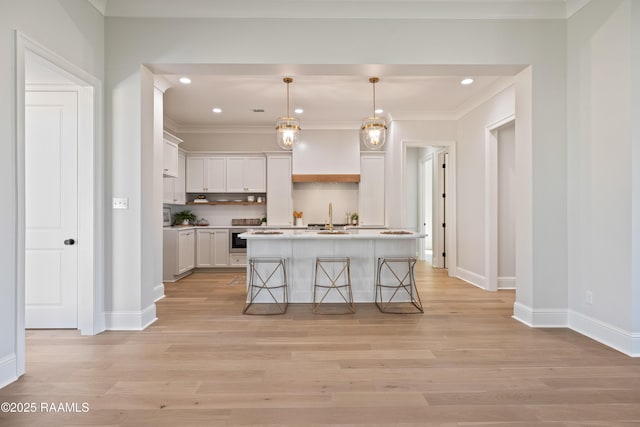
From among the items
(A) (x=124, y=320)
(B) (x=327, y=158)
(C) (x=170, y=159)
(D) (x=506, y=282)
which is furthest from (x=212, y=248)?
(D) (x=506, y=282)

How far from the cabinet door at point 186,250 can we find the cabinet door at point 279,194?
1.51 meters

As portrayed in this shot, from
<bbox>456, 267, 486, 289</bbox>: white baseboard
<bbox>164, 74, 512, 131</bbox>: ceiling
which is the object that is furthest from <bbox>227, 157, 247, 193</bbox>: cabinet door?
<bbox>456, 267, 486, 289</bbox>: white baseboard

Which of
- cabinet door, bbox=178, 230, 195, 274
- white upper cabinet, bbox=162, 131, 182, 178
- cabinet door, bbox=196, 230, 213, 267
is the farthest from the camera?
cabinet door, bbox=196, 230, 213, 267

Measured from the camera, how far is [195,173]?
22.8 feet

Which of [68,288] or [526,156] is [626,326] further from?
[68,288]

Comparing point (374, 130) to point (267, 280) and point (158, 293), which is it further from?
point (158, 293)

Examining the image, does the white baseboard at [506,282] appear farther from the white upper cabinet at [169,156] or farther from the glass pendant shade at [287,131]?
the white upper cabinet at [169,156]

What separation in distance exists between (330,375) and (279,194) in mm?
4869

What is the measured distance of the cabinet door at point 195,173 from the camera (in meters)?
6.95

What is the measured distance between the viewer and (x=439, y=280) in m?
5.82

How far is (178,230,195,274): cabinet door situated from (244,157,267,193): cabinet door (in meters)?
1.49

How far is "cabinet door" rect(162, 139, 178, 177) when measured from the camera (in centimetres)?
565

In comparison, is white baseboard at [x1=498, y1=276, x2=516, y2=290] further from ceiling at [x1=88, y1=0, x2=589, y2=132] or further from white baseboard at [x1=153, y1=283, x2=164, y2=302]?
white baseboard at [x1=153, y1=283, x2=164, y2=302]

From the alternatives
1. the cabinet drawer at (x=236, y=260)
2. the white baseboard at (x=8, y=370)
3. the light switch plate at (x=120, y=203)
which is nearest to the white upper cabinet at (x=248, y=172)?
the cabinet drawer at (x=236, y=260)
